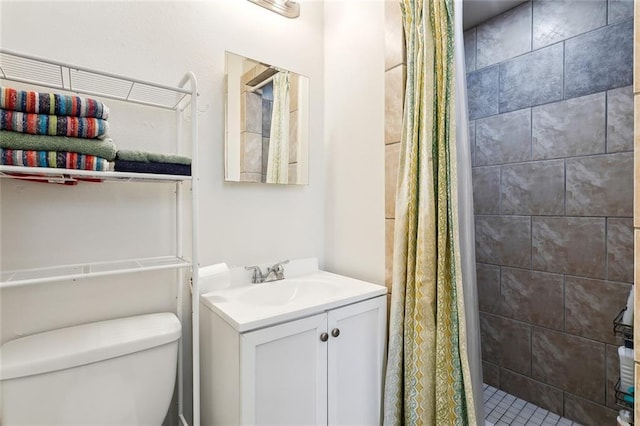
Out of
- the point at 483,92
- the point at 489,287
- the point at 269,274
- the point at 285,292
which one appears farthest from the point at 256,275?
the point at 483,92

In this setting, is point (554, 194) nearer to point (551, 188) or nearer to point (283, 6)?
point (551, 188)

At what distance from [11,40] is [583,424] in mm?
3011

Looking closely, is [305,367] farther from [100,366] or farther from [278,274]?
[100,366]

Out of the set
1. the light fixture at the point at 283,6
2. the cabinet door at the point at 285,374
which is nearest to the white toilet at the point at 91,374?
the cabinet door at the point at 285,374

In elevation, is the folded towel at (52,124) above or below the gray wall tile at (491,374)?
above

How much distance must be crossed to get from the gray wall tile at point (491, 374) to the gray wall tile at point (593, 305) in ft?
1.77

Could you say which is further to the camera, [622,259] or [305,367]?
[622,259]

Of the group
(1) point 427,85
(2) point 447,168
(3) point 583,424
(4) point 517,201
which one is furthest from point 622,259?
(1) point 427,85

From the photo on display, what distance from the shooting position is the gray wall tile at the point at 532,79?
1.74 m

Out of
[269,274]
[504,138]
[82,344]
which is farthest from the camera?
[504,138]

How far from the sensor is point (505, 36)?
1.95 metres

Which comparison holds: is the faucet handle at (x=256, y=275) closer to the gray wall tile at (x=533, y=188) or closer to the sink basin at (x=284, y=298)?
the sink basin at (x=284, y=298)

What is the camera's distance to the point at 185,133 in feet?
4.37

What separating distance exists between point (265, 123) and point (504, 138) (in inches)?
59.0
